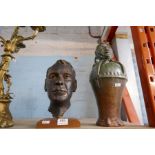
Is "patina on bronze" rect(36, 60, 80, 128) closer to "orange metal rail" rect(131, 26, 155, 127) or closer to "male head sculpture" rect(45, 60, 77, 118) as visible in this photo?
"male head sculpture" rect(45, 60, 77, 118)

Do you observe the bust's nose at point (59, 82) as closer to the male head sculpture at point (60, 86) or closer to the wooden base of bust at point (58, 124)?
the male head sculpture at point (60, 86)

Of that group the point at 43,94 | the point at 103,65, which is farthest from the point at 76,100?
the point at 103,65

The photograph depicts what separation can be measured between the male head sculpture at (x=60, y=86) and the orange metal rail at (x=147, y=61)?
8.1 inches

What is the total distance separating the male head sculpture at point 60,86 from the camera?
0.60m

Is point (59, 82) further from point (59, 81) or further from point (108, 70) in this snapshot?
point (108, 70)

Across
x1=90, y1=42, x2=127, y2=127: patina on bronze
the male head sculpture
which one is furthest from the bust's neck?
x1=90, y1=42, x2=127, y2=127: patina on bronze
